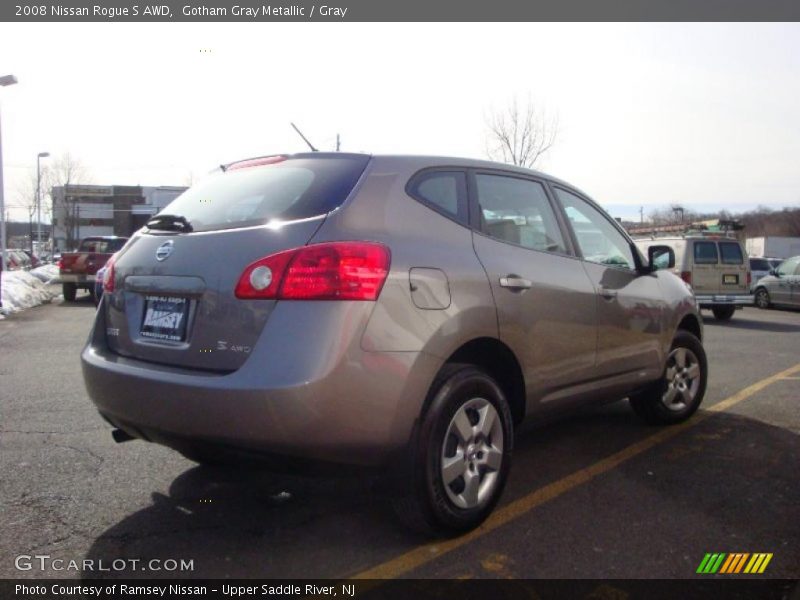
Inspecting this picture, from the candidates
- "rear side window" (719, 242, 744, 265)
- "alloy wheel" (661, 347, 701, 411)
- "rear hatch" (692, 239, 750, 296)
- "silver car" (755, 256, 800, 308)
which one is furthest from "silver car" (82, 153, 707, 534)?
"silver car" (755, 256, 800, 308)

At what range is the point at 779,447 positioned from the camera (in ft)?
15.1

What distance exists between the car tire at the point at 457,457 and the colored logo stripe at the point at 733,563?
0.94m

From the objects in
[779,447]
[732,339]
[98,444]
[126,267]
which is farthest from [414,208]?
[732,339]

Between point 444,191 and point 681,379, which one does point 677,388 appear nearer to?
point 681,379

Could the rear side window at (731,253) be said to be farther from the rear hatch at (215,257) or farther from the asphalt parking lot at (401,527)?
the rear hatch at (215,257)

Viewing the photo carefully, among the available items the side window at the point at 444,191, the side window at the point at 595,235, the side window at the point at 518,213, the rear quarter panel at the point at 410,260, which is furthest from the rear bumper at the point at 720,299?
the rear quarter panel at the point at 410,260

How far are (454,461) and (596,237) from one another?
6.98ft

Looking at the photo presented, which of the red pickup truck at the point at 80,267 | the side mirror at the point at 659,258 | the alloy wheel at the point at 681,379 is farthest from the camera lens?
the red pickup truck at the point at 80,267

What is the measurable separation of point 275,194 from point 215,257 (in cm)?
43

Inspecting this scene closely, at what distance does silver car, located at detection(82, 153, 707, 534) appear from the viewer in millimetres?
2672

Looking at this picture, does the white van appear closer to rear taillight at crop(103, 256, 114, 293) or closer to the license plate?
rear taillight at crop(103, 256, 114, 293)

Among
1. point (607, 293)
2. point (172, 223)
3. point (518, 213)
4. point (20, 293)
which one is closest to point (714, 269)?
point (607, 293)

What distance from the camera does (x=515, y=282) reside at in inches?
137

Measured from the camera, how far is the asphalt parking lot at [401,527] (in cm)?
292
